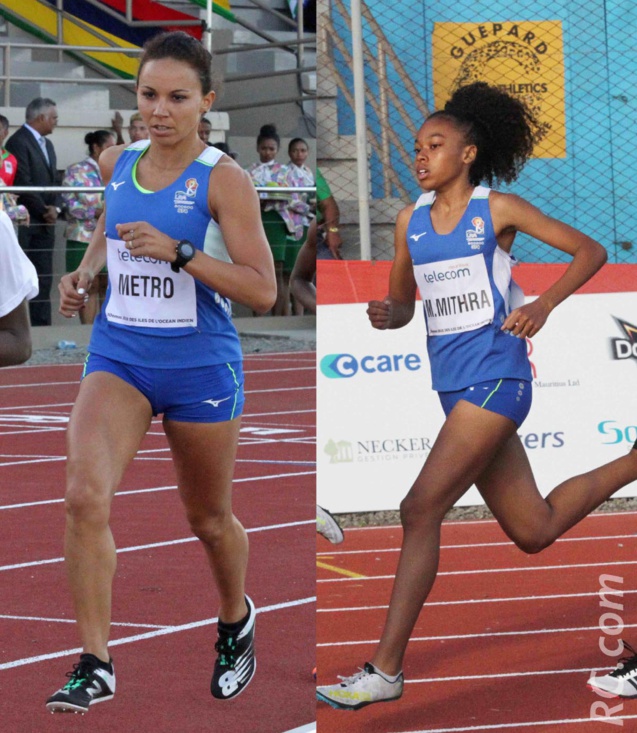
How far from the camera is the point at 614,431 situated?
7672mm

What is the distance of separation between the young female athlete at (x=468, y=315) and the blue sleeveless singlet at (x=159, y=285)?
0.53 metres

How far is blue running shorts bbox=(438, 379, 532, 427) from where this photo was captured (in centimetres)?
372

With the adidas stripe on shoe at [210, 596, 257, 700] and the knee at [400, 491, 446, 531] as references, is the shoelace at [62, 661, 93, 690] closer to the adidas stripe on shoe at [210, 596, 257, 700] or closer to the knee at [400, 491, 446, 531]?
the adidas stripe on shoe at [210, 596, 257, 700]

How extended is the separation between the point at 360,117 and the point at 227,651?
1610mm

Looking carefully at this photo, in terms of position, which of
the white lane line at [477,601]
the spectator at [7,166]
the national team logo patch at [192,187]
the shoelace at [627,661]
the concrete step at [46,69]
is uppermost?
the concrete step at [46,69]

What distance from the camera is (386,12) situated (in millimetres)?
4176

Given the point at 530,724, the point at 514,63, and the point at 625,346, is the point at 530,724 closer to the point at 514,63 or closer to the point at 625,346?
the point at 514,63

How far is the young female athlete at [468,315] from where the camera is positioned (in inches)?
139

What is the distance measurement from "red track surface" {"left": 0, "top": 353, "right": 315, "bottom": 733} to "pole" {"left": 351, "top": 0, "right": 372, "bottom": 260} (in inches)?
57.7

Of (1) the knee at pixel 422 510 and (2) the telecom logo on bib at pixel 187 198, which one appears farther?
(2) the telecom logo on bib at pixel 187 198

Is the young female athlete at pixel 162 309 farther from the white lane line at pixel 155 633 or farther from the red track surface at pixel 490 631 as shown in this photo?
the white lane line at pixel 155 633

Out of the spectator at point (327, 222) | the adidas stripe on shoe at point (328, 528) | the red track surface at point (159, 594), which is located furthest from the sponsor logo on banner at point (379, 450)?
the spectator at point (327, 222)

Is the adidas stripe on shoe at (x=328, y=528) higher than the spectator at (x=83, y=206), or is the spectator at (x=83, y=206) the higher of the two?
the spectator at (x=83, y=206)

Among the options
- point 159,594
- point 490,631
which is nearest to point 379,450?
point 159,594
